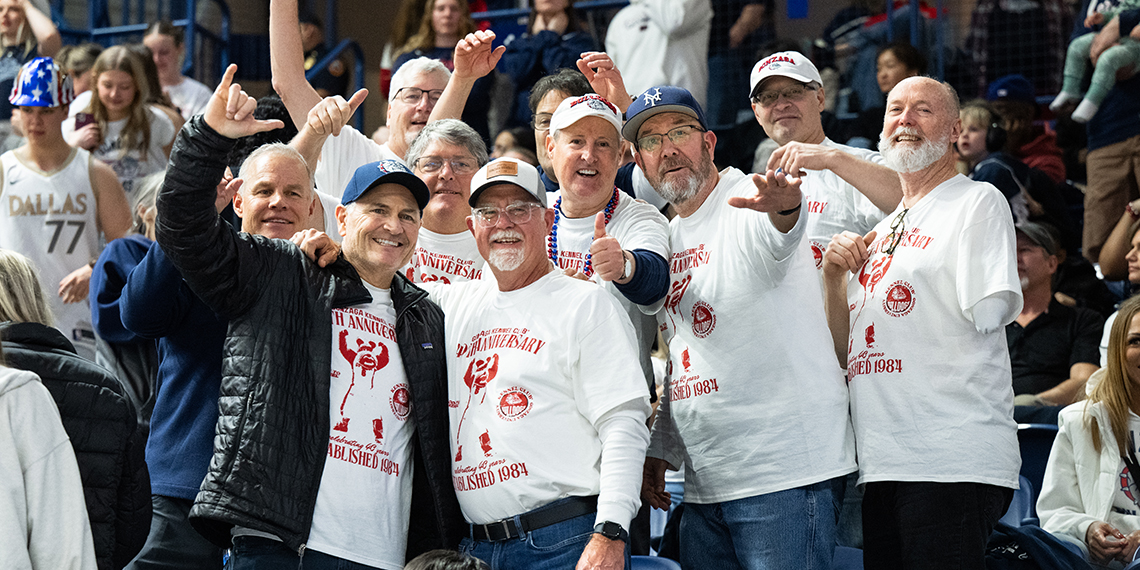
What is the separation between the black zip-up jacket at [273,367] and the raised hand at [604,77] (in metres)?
1.48

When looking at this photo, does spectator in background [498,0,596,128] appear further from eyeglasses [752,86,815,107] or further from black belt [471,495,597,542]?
black belt [471,495,597,542]

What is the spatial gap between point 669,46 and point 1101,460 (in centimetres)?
440

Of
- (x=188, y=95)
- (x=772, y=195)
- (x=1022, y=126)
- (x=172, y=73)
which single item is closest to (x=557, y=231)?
(x=772, y=195)

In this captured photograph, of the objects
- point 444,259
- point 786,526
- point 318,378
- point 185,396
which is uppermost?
point 444,259

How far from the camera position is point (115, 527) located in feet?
9.98

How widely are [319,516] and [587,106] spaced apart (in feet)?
5.10

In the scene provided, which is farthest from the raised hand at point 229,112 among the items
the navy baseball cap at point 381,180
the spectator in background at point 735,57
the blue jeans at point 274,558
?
the spectator in background at point 735,57

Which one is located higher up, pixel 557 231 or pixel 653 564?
pixel 557 231

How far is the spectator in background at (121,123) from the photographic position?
719cm

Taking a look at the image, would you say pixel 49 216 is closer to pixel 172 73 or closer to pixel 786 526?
pixel 172 73

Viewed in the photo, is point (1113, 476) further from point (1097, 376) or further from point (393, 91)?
point (393, 91)

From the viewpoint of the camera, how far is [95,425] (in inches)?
117

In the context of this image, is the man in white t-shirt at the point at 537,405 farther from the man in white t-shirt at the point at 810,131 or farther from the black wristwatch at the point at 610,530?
the man in white t-shirt at the point at 810,131

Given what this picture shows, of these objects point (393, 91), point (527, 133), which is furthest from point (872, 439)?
point (527, 133)
